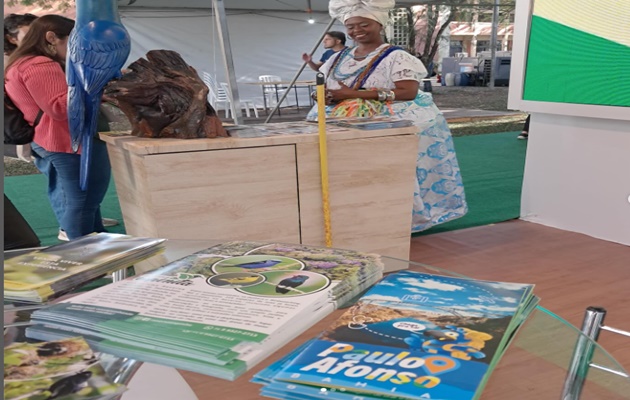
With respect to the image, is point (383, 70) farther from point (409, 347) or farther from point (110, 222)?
point (409, 347)

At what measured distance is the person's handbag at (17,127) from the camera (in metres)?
2.51

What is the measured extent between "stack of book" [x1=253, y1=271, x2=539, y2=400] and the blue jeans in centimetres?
218

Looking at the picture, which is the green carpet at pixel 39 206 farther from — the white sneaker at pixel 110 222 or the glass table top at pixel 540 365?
the glass table top at pixel 540 365

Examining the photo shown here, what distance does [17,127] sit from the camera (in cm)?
255

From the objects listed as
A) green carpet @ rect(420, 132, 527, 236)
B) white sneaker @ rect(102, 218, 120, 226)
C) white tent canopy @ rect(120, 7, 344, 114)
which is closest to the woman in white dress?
green carpet @ rect(420, 132, 527, 236)

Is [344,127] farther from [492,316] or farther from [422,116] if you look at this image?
[492,316]

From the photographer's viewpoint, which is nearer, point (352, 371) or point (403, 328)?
point (352, 371)

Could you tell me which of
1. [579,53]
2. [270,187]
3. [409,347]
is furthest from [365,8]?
[409,347]

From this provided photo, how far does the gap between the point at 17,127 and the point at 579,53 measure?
278cm

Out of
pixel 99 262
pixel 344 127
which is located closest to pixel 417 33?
pixel 344 127

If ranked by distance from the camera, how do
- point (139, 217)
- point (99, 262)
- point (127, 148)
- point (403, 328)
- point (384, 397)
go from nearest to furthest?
1. point (384, 397)
2. point (403, 328)
3. point (99, 262)
4. point (127, 148)
5. point (139, 217)

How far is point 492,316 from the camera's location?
69 centimetres

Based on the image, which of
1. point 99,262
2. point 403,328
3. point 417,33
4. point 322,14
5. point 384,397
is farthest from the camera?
point 417,33

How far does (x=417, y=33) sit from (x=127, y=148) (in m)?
13.0
